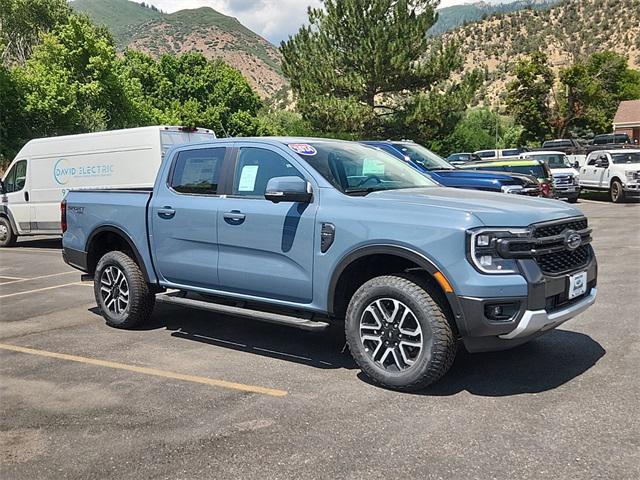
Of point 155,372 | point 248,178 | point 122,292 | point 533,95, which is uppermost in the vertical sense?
point 533,95

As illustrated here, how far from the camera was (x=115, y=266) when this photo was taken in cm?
664

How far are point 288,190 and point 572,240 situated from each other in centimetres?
214

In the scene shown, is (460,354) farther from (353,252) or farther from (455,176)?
(455,176)

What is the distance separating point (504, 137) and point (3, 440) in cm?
6298

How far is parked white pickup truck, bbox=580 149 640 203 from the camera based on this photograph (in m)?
21.2

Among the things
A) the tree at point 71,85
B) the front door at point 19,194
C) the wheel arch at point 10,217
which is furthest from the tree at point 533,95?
the wheel arch at point 10,217

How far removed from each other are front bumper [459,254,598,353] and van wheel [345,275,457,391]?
21cm

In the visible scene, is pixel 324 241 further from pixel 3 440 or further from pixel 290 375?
Answer: pixel 3 440

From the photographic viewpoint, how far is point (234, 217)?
5.52 meters

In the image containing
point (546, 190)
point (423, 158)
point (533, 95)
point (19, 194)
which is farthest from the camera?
point (533, 95)

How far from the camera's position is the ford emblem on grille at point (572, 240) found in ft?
15.1

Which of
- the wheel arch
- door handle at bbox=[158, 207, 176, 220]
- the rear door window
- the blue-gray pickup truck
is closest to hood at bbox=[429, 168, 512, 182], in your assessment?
the blue-gray pickup truck

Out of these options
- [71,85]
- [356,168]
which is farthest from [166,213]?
[71,85]

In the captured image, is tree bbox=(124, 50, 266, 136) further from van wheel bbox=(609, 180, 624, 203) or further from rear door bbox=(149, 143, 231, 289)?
rear door bbox=(149, 143, 231, 289)
